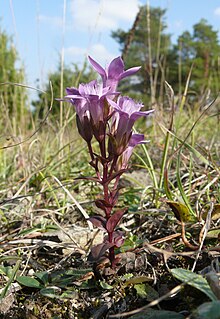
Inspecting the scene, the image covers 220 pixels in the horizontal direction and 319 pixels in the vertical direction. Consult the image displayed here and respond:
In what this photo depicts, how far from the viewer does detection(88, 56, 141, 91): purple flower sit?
2.91 feet

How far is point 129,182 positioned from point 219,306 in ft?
3.91

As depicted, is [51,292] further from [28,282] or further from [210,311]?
[210,311]

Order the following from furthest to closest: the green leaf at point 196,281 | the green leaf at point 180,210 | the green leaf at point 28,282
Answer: the green leaf at point 180,210 → the green leaf at point 28,282 → the green leaf at point 196,281

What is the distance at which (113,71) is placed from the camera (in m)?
0.90

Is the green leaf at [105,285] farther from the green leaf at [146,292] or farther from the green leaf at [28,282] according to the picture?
the green leaf at [28,282]

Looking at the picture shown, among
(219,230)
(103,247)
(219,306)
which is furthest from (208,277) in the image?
(219,230)

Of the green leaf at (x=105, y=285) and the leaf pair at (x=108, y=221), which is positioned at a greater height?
the leaf pair at (x=108, y=221)

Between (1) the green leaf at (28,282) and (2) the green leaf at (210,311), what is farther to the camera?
(1) the green leaf at (28,282)

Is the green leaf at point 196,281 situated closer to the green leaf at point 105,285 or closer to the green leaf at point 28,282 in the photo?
the green leaf at point 105,285

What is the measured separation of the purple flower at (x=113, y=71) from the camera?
886 millimetres

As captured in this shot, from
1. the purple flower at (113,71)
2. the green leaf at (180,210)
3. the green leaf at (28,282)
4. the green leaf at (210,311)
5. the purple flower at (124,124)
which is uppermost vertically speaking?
the purple flower at (113,71)

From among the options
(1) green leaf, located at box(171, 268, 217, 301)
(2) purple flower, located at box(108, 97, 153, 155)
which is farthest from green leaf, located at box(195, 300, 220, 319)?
(2) purple flower, located at box(108, 97, 153, 155)

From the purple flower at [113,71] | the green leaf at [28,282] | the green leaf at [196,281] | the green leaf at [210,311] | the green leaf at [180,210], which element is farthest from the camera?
the green leaf at [180,210]

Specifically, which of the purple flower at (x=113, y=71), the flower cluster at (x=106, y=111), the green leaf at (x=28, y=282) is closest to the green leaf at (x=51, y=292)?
the green leaf at (x=28, y=282)
